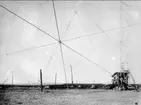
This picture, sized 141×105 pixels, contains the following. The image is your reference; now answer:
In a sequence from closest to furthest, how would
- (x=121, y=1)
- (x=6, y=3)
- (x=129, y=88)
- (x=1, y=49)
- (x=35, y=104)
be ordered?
(x=6, y=3)
(x=1, y=49)
(x=121, y=1)
(x=35, y=104)
(x=129, y=88)

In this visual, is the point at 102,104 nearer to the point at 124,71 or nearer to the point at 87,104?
the point at 87,104

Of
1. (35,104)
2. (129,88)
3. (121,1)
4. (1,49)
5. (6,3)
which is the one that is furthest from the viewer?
(129,88)

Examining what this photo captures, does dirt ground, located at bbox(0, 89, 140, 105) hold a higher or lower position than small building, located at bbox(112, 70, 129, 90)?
lower

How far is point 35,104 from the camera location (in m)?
11.9

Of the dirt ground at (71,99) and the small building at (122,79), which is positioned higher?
the small building at (122,79)

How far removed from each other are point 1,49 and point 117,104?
24.8ft

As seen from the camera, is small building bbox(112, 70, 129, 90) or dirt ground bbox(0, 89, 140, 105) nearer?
dirt ground bbox(0, 89, 140, 105)

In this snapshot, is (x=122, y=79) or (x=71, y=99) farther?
(x=122, y=79)

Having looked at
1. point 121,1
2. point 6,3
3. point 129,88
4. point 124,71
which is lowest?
point 129,88

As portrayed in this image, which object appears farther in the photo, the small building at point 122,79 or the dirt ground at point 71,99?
the small building at point 122,79

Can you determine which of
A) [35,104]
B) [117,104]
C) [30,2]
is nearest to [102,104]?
[117,104]

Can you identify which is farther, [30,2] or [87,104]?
[87,104]

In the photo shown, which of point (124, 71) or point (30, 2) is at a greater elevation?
point (30, 2)

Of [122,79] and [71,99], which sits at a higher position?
[122,79]
